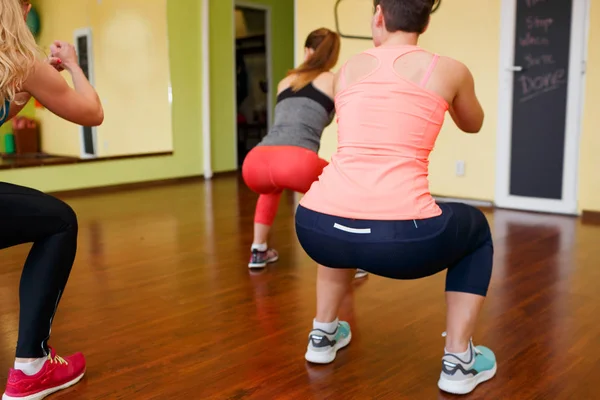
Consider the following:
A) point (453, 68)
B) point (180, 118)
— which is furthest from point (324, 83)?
point (180, 118)

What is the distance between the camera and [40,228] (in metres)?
1.57

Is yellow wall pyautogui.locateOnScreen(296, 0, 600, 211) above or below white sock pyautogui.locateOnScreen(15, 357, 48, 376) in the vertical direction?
above

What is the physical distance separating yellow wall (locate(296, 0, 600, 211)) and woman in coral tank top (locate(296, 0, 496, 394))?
3.05 metres

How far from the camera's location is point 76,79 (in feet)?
5.35

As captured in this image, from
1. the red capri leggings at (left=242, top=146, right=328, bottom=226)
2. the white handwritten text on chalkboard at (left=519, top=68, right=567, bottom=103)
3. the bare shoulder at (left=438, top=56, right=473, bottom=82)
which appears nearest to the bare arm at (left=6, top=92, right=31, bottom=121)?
the bare shoulder at (left=438, top=56, right=473, bottom=82)

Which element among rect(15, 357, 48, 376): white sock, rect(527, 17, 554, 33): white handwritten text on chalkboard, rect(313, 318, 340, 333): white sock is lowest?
rect(15, 357, 48, 376): white sock

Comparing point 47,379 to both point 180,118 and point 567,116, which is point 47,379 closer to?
point 567,116

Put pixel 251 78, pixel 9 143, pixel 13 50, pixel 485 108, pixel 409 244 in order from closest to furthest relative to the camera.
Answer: pixel 13 50 < pixel 409 244 < pixel 485 108 < pixel 9 143 < pixel 251 78

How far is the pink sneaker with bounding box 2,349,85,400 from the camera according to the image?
1.64 m

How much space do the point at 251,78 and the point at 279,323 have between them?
627 cm

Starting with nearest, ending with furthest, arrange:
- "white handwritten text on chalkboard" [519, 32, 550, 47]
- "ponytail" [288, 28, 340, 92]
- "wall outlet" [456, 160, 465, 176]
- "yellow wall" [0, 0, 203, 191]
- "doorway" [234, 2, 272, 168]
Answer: "ponytail" [288, 28, 340, 92]
"white handwritten text on chalkboard" [519, 32, 550, 47]
"wall outlet" [456, 160, 465, 176]
"yellow wall" [0, 0, 203, 191]
"doorway" [234, 2, 272, 168]

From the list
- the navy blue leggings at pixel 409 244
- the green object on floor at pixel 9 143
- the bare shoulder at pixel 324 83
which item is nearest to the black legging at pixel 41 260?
the navy blue leggings at pixel 409 244

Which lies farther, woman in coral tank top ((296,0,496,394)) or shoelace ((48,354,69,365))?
shoelace ((48,354,69,365))

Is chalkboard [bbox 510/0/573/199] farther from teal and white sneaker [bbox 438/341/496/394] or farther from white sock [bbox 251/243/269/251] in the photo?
teal and white sneaker [bbox 438/341/496/394]
